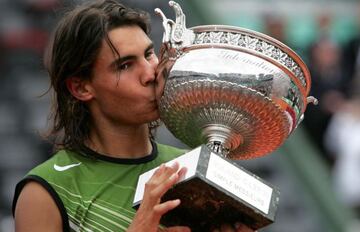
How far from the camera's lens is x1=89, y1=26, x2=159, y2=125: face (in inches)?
123

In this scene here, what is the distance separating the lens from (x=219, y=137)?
3.06 metres

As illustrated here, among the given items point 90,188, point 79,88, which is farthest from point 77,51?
point 90,188

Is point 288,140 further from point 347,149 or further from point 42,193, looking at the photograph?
point 42,193

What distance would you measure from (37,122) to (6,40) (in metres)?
0.57

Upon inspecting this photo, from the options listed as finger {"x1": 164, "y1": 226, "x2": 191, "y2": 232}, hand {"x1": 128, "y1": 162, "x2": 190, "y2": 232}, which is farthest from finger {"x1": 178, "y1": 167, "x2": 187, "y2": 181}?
finger {"x1": 164, "y1": 226, "x2": 191, "y2": 232}

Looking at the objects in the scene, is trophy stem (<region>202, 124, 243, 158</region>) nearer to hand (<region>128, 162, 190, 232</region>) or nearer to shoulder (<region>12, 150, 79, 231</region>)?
hand (<region>128, 162, 190, 232</region>)

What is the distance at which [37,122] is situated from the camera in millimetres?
6781

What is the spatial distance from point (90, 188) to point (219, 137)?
1.17ft

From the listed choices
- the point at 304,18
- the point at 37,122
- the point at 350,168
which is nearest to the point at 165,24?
the point at 37,122

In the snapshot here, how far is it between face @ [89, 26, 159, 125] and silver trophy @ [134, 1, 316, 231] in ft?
0.16

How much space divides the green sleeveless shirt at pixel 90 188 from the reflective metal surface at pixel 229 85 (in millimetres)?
202

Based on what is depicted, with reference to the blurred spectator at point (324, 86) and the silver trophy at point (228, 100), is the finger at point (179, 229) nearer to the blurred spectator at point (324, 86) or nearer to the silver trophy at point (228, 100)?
the silver trophy at point (228, 100)

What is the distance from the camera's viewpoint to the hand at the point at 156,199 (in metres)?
2.83

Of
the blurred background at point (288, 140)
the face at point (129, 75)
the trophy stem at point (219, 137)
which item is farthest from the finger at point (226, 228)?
the blurred background at point (288, 140)
